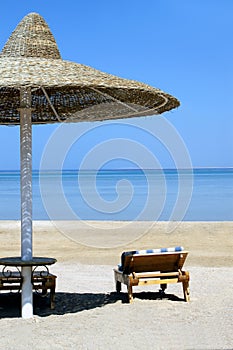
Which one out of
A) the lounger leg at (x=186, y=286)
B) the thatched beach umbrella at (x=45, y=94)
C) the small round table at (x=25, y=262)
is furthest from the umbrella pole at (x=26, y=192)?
the lounger leg at (x=186, y=286)

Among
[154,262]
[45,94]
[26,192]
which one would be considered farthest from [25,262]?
[45,94]

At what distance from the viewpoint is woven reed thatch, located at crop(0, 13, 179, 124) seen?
578cm

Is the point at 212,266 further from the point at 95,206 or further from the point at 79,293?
the point at 95,206

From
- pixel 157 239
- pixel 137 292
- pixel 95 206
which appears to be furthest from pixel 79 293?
pixel 95 206

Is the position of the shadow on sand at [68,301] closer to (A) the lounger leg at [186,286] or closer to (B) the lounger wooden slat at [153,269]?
(A) the lounger leg at [186,286]

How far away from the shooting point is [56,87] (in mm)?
5719

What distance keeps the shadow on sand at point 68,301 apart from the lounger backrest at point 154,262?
399mm

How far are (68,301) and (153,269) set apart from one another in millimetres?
1052

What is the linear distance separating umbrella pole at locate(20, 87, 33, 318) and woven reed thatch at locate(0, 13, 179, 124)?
0.70 feet

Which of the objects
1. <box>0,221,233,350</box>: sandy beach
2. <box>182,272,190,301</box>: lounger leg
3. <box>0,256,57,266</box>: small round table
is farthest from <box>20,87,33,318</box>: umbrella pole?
<box>182,272,190,301</box>: lounger leg

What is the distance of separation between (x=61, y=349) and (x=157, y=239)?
10091 mm

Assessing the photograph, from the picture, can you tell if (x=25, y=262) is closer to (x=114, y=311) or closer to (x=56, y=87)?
(x=114, y=311)

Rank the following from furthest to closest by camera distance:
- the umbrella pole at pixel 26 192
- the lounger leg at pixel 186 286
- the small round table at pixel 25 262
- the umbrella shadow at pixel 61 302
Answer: the lounger leg at pixel 186 286
the umbrella shadow at pixel 61 302
the umbrella pole at pixel 26 192
the small round table at pixel 25 262

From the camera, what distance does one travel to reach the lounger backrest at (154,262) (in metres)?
7.25
